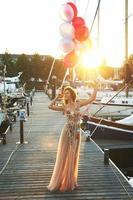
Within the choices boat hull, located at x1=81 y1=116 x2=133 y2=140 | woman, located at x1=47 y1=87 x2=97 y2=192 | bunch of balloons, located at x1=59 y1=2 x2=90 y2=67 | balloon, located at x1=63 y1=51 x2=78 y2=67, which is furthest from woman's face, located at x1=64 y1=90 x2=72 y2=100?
boat hull, located at x1=81 y1=116 x2=133 y2=140

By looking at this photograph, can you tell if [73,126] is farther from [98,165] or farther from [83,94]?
[83,94]

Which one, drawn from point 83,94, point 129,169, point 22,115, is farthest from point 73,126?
point 83,94

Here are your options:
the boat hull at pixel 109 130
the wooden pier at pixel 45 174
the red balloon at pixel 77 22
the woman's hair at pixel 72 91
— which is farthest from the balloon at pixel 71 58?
the boat hull at pixel 109 130

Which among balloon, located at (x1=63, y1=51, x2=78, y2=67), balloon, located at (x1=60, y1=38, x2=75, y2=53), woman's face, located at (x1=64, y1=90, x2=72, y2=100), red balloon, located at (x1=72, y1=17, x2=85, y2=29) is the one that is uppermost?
red balloon, located at (x1=72, y1=17, x2=85, y2=29)

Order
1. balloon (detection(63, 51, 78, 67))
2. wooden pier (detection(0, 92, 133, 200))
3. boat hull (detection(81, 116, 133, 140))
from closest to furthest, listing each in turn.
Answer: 1. wooden pier (detection(0, 92, 133, 200))
2. balloon (detection(63, 51, 78, 67))
3. boat hull (detection(81, 116, 133, 140))

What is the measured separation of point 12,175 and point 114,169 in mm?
2384

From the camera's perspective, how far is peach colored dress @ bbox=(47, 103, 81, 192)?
8.27 meters

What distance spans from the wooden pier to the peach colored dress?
0.20 meters

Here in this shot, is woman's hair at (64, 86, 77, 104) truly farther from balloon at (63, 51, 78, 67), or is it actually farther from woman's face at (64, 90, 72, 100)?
balloon at (63, 51, 78, 67)

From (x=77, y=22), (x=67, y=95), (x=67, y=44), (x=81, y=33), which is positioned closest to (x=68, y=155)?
(x=67, y=95)

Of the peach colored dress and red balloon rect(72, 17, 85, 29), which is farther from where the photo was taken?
red balloon rect(72, 17, 85, 29)

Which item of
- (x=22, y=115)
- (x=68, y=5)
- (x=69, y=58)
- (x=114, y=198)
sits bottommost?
(x=114, y=198)

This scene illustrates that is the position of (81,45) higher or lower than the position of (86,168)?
higher

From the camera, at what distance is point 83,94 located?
52062 millimetres
